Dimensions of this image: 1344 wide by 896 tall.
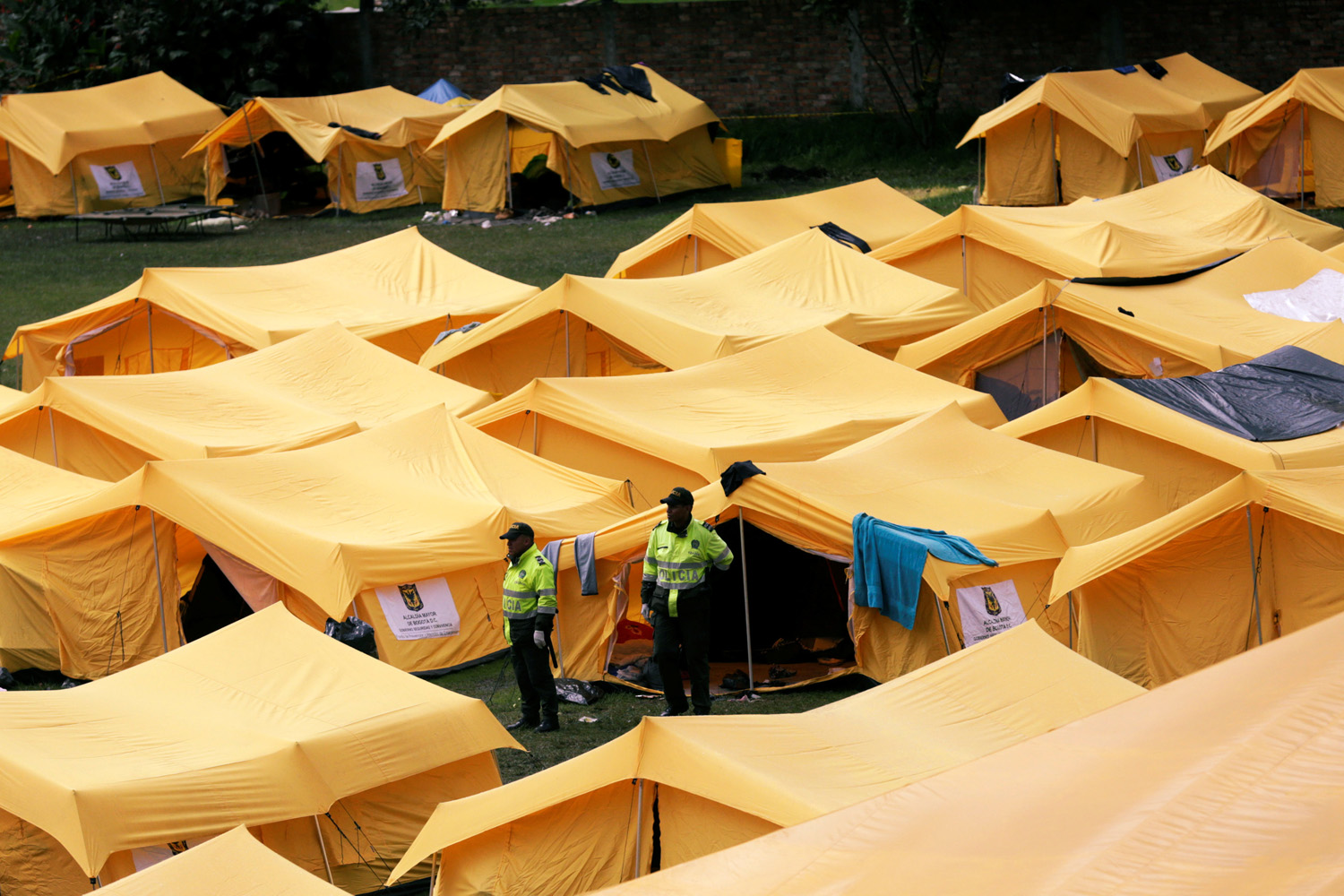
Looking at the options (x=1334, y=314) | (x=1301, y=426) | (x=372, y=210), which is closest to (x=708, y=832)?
(x=1301, y=426)

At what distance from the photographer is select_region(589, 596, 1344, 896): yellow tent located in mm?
2521

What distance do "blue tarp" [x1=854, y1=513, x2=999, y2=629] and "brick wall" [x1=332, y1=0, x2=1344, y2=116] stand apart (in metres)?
24.3

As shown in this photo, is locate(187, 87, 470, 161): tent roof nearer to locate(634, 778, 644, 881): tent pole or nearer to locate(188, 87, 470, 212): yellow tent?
locate(188, 87, 470, 212): yellow tent

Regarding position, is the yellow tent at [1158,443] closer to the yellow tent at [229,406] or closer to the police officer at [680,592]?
the police officer at [680,592]

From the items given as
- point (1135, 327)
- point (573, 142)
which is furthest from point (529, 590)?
point (573, 142)

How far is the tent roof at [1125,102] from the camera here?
2792cm

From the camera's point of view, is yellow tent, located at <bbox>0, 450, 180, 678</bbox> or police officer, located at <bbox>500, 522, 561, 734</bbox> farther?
yellow tent, located at <bbox>0, 450, 180, 678</bbox>

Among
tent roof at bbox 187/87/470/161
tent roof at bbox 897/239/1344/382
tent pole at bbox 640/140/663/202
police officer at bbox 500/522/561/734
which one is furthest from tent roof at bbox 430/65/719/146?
police officer at bbox 500/522/561/734

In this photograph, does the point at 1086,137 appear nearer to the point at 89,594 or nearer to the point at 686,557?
the point at 686,557

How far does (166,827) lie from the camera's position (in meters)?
7.71

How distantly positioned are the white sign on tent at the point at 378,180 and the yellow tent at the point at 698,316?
43.0 ft

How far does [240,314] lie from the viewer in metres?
19.3

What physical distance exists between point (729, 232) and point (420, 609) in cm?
1173

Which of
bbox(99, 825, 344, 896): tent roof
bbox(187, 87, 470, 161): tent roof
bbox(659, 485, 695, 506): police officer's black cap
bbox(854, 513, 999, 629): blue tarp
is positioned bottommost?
bbox(854, 513, 999, 629): blue tarp
